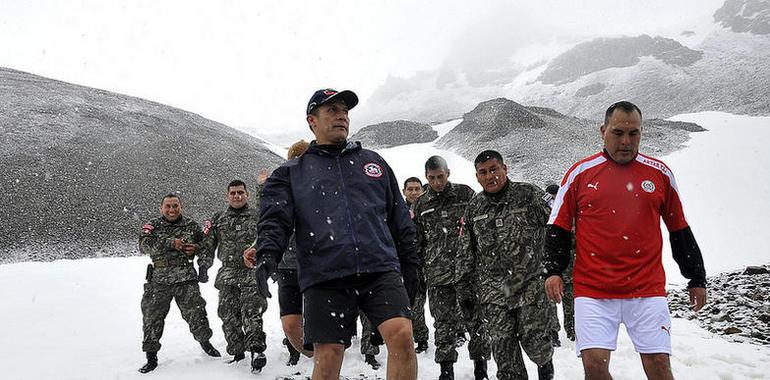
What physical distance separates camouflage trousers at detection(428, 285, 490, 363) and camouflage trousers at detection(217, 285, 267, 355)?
8.03ft

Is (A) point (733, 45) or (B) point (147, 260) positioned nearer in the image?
(B) point (147, 260)

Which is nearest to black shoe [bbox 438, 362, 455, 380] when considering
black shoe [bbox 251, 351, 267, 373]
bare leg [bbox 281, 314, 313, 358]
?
bare leg [bbox 281, 314, 313, 358]

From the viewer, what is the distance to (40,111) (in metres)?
26.8

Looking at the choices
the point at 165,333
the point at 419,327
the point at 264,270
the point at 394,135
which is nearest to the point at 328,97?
the point at 264,270

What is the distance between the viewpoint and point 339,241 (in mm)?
3207

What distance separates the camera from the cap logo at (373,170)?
3.58 metres

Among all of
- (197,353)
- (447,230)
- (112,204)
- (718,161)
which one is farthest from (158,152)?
(718,161)

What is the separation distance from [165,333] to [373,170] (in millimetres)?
7139

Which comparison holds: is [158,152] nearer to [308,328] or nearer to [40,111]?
[40,111]

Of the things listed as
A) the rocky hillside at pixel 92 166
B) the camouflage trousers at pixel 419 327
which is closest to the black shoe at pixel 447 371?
the camouflage trousers at pixel 419 327

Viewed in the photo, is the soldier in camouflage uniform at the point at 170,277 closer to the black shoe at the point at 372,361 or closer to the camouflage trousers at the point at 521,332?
the black shoe at the point at 372,361

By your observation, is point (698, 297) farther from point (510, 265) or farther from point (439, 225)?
point (439, 225)

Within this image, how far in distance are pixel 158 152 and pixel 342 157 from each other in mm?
26439

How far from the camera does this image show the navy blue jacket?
3197mm
